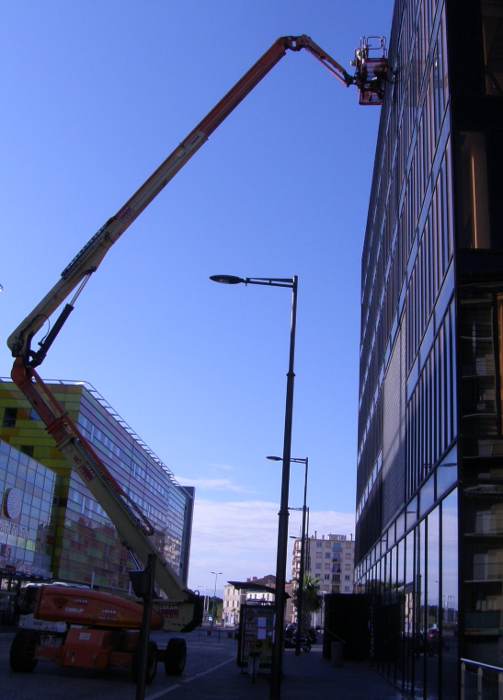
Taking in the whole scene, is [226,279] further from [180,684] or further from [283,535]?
[180,684]

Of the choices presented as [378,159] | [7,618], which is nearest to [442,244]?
[378,159]

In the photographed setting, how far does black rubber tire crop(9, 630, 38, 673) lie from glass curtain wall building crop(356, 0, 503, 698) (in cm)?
985

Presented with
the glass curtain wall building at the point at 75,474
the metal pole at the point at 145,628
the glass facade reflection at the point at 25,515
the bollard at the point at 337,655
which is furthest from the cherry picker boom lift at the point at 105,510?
the glass curtain wall building at the point at 75,474

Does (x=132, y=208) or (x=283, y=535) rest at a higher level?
(x=132, y=208)

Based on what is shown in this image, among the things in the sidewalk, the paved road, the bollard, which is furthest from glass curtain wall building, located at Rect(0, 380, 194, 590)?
the paved road

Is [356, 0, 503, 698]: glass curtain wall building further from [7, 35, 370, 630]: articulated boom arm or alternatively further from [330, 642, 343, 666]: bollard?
[330, 642, 343, 666]: bollard

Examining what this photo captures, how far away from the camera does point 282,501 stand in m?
18.3

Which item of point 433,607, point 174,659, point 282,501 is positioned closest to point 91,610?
point 174,659

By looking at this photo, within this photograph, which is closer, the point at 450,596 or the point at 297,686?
the point at 450,596

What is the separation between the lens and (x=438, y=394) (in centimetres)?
1762

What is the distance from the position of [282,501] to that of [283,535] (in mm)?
995

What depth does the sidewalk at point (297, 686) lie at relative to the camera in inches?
796

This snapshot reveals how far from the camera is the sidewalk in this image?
20219mm

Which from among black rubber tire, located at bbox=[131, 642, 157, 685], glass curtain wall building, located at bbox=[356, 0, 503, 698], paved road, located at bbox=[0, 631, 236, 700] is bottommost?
paved road, located at bbox=[0, 631, 236, 700]
